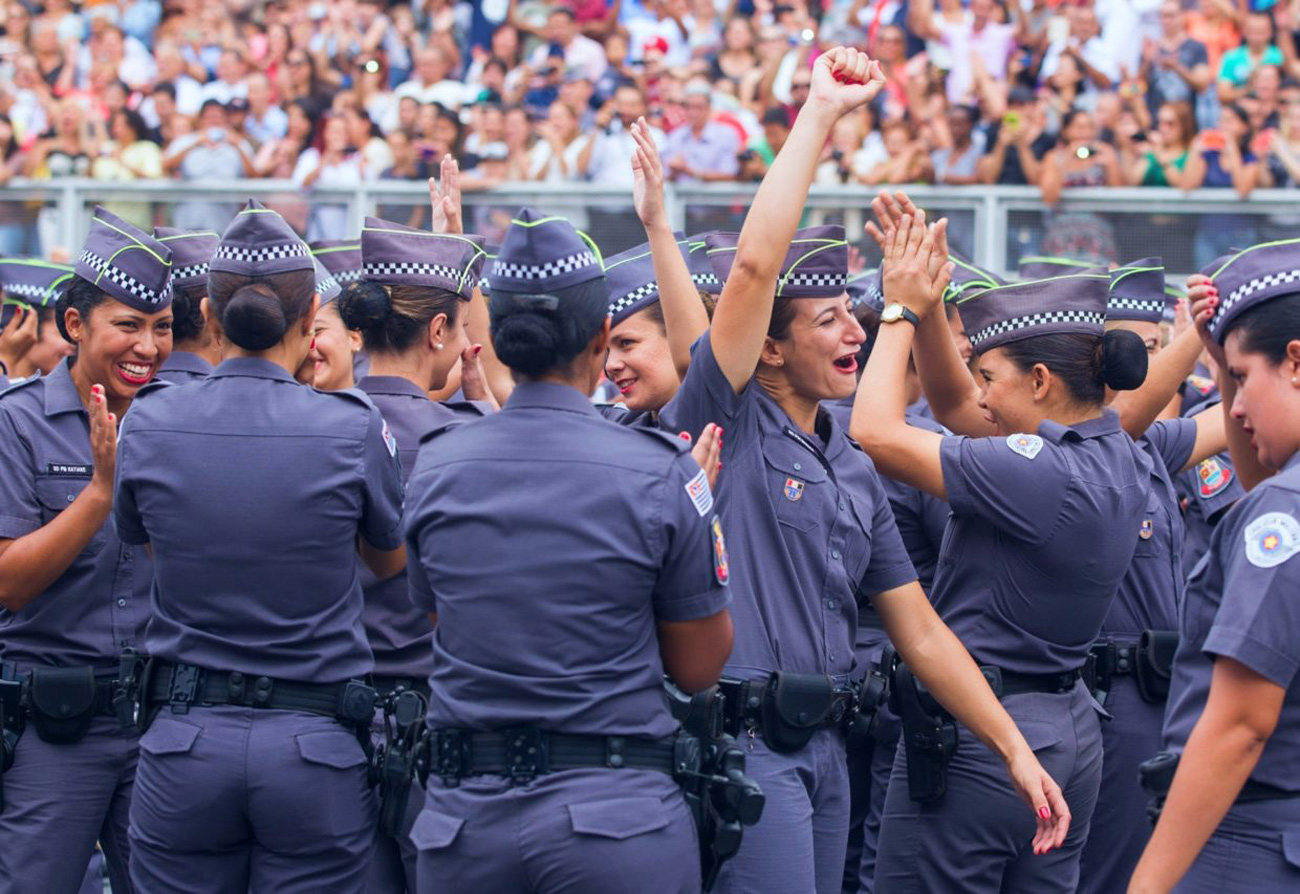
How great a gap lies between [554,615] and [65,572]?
1972 mm

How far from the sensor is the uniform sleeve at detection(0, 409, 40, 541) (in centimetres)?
457

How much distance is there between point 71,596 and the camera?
4.66 metres

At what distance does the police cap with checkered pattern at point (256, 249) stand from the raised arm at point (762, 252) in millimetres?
1153

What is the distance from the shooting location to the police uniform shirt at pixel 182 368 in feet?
16.3

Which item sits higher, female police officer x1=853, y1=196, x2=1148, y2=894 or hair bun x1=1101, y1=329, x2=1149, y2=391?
hair bun x1=1101, y1=329, x2=1149, y2=391

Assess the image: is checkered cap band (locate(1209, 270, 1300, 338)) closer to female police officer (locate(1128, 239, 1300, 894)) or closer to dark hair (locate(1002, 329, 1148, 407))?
female police officer (locate(1128, 239, 1300, 894))

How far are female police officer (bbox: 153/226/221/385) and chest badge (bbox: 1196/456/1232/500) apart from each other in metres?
3.54

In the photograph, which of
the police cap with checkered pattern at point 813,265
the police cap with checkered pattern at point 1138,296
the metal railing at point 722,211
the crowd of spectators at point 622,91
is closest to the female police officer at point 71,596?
the police cap with checkered pattern at point 813,265

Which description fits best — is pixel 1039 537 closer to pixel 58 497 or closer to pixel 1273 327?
pixel 1273 327

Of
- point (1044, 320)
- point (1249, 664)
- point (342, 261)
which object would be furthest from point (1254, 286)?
point (342, 261)

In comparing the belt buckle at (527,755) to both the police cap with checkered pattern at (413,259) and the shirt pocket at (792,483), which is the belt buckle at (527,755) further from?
the police cap with checkered pattern at (413,259)

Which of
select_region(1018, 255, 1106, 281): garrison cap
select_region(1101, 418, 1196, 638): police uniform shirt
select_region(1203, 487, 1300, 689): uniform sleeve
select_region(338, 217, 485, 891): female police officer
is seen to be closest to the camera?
select_region(1203, 487, 1300, 689): uniform sleeve

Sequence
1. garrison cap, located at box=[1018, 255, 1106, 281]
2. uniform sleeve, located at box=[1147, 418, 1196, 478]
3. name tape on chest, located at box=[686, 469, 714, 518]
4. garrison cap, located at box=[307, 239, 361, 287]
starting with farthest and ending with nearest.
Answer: garrison cap, located at box=[307, 239, 361, 287] < uniform sleeve, located at box=[1147, 418, 1196, 478] < garrison cap, located at box=[1018, 255, 1106, 281] < name tape on chest, located at box=[686, 469, 714, 518]

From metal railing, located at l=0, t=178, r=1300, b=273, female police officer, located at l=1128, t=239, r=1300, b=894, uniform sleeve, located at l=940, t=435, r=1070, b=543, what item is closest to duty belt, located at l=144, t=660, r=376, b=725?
uniform sleeve, located at l=940, t=435, r=1070, b=543
